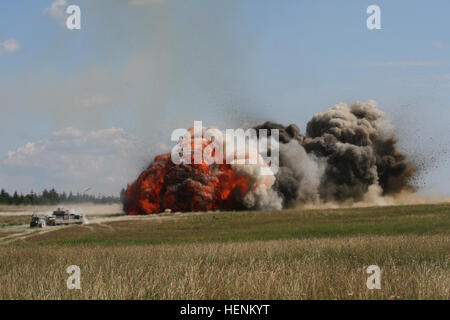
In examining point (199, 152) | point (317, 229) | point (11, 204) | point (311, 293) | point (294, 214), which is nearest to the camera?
point (311, 293)

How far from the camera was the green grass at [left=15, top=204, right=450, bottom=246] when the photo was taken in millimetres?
42656

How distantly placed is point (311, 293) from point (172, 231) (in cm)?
4052

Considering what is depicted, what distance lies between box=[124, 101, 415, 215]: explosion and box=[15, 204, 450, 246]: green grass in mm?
19260

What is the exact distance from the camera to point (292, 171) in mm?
100812

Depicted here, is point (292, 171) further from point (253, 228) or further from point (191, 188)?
point (253, 228)

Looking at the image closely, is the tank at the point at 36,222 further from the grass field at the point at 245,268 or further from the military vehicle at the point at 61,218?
the grass field at the point at 245,268

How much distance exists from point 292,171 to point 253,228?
48.5 m

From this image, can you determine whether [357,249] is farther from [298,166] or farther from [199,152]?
[298,166]

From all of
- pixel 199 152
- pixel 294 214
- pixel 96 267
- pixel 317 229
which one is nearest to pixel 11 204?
pixel 199 152

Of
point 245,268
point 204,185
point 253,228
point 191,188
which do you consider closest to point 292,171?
point 204,185

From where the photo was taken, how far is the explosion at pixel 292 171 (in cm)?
9012

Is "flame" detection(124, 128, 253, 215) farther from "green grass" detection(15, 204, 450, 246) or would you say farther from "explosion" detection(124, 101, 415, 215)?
"green grass" detection(15, 204, 450, 246)

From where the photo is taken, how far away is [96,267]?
19.9 metres

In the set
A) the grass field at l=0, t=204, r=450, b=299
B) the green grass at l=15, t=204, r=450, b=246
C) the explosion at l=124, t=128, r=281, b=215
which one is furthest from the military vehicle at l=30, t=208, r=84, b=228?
the explosion at l=124, t=128, r=281, b=215
